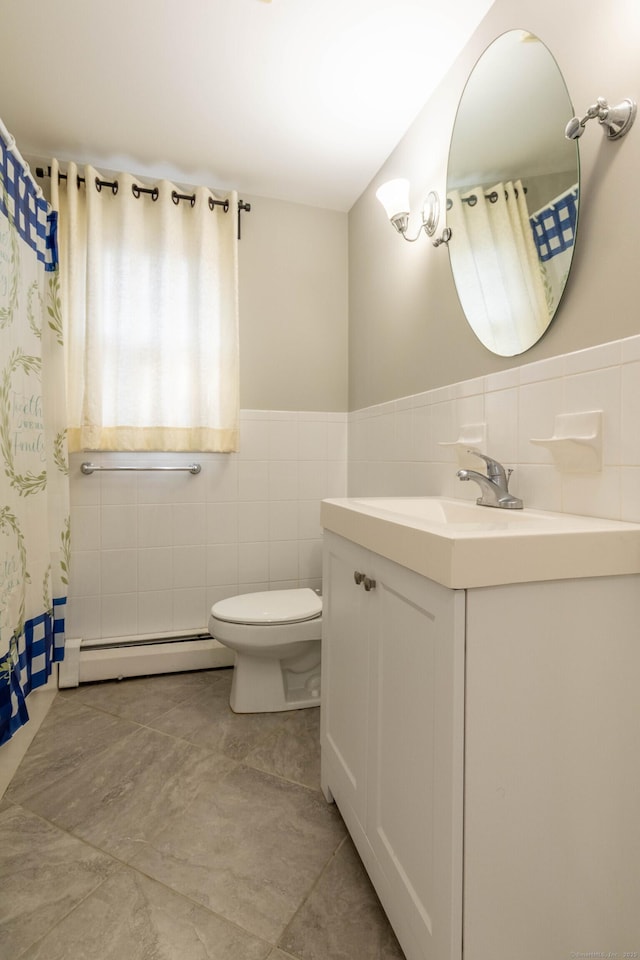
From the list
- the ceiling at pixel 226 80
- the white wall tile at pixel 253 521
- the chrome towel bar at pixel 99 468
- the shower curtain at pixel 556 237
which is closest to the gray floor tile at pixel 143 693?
the white wall tile at pixel 253 521

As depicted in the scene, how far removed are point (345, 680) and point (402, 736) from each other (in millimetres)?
325

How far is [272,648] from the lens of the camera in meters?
1.84

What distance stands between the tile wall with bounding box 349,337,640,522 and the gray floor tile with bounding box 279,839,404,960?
38.4 inches

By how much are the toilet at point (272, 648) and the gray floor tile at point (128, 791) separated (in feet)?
1.03

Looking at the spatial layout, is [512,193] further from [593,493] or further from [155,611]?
[155,611]

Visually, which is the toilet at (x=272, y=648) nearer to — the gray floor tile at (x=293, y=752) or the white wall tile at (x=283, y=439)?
the gray floor tile at (x=293, y=752)

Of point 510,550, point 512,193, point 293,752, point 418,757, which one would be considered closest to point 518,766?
point 418,757

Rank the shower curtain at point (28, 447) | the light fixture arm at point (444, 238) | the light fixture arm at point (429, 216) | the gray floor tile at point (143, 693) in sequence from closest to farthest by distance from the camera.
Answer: the shower curtain at point (28, 447)
the light fixture arm at point (444, 238)
the light fixture arm at point (429, 216)
the gray floor tile at point (143, 693)

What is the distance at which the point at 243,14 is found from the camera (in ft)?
4.84

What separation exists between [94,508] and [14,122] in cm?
158

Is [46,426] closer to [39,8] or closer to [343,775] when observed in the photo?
[39,8]

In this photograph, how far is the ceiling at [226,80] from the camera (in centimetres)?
148

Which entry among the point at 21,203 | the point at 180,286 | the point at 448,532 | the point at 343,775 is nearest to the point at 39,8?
the point at 21,203

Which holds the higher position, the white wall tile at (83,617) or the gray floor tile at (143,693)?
the white wall tile at (83,617)
